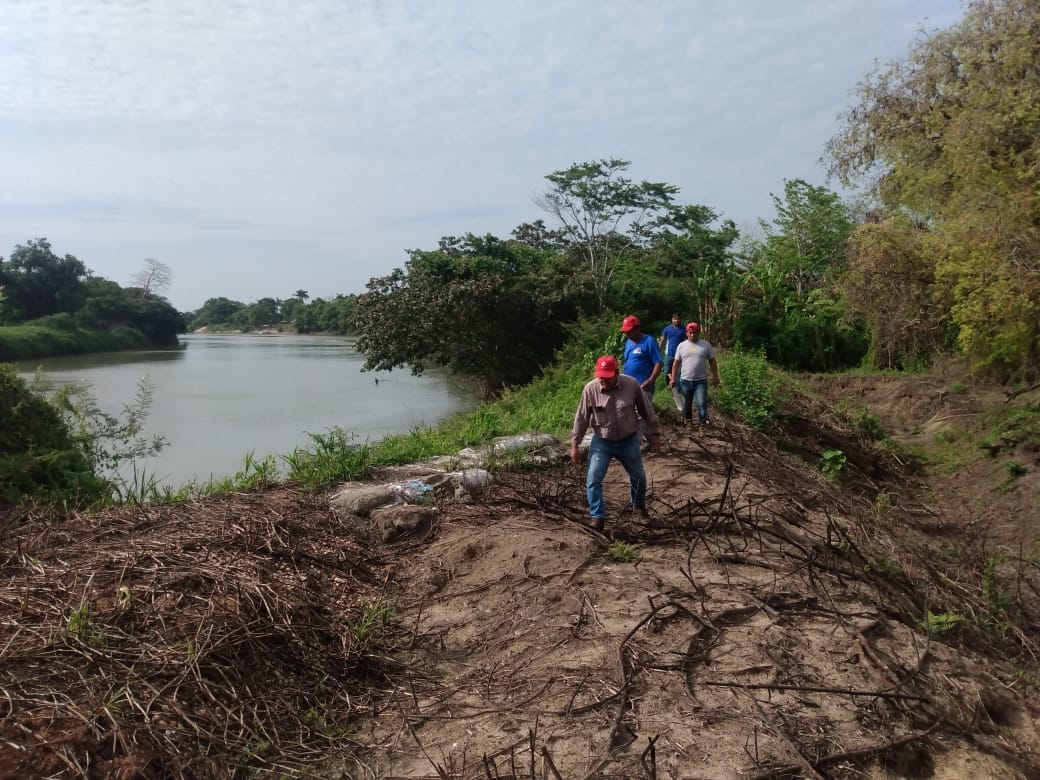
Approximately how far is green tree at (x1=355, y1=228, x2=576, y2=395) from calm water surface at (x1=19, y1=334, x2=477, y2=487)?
186cm

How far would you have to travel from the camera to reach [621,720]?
11.3 feet

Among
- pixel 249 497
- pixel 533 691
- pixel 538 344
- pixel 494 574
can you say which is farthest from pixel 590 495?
pixel 538 344

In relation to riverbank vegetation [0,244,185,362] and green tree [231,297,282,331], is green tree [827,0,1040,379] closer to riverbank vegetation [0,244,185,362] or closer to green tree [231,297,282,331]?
riverbank vegetation [0,244,185,362]

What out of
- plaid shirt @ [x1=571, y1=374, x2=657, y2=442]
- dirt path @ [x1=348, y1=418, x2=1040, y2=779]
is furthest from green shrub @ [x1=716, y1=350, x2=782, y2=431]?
plaid shirt @ [x1=571, y1=374, x2=657, y2=442]

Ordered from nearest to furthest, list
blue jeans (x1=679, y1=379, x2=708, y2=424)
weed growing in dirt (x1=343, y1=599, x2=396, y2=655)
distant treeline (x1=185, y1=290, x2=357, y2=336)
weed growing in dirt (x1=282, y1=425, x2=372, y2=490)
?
weed growing in dirt (x1=343, y1=599, x2=396, y2=655), weed growing in dirt (x1=282, y1=425, x2=372, y2=490), blue jeans (x1=679, y1=379, x2=708, y2=424), distant treeline (x1=185, y1=290, x2=357, y2=336)

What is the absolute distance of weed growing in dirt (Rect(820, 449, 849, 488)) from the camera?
983 centimetres

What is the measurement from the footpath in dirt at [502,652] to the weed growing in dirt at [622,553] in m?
0.05

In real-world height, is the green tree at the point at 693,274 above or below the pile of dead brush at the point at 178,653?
above

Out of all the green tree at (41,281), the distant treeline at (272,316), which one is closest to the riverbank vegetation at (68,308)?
the green tree at (41,281)

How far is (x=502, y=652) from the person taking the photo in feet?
13.9

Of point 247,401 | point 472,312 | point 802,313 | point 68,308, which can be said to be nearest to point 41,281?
point 68,308

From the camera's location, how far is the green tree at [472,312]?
2123cm

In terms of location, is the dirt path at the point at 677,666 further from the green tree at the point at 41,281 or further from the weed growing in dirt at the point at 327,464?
the green tree at the point at 41,281

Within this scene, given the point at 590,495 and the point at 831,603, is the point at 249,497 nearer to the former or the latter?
the point at 590,495
